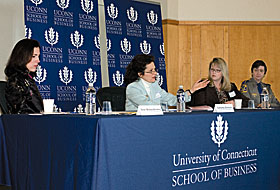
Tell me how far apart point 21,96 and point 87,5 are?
325cm

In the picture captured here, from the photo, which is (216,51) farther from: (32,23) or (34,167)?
(34,167)

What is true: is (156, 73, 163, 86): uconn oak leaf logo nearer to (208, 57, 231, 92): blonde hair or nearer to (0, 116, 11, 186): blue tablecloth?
(208, 57, 231, 92): blonde hair

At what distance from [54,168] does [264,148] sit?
5.17ft

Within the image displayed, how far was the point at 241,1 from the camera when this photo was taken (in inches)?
311

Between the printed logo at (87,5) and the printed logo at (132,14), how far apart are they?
713mm

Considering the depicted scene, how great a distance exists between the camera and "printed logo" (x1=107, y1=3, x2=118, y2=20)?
21.8 feet

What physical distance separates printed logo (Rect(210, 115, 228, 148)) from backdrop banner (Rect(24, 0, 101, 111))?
3.23m

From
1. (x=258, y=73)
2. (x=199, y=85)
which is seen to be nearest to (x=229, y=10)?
(x=258, y=73)

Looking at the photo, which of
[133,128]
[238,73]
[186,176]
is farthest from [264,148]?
[238,73]

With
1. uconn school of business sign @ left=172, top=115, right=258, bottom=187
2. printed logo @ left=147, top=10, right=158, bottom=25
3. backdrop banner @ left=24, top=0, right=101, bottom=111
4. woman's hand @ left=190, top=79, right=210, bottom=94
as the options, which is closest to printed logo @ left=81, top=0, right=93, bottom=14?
backdrop banner @ left=24, top=0, right=101, bottom=111

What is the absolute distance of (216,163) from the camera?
2.96 m

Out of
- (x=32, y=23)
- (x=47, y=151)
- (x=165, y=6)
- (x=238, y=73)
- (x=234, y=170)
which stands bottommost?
(x=234, y=170)


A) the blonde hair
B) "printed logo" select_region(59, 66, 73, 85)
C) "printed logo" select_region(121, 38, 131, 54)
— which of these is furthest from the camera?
"printed logo" select_region(121, 38, 131, 54)

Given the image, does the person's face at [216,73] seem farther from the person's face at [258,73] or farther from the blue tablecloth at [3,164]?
the blue tablecloth at [3,164]
